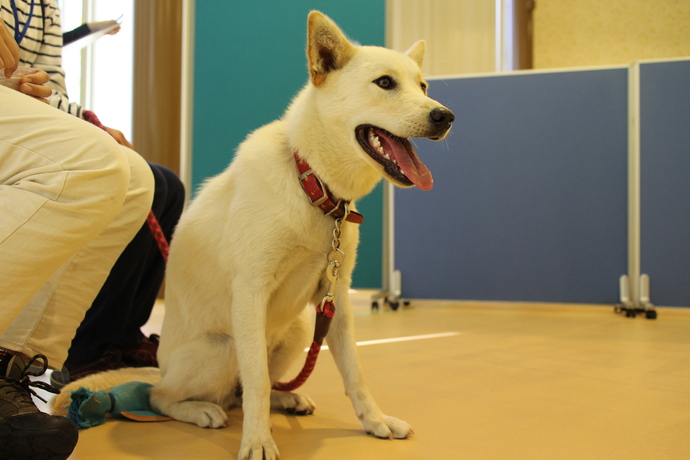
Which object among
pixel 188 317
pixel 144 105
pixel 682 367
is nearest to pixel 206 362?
pixel 188 317

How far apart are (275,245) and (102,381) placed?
0.57 meters

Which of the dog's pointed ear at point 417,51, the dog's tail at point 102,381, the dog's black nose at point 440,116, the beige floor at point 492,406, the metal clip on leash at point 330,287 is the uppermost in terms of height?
the dog's pointed ear at point 417,51

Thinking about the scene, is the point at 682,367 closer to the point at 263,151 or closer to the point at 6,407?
the point at 263,151

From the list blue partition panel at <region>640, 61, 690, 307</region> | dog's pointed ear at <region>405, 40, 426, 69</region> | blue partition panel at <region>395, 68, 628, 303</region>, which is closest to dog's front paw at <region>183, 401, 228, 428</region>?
dog's pointed ear at <region>405, 40, 426, 69</region>

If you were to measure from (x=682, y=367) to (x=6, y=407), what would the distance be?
6.04ft

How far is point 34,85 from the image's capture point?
1.10 m

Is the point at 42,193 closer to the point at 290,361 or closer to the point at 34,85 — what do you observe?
the point at 34,85

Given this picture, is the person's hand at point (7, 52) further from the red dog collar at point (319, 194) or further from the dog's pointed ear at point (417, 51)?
the dog's pointed ear at point (417, 51)

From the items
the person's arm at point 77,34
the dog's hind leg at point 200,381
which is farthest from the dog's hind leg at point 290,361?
the person's arm at point 77,34

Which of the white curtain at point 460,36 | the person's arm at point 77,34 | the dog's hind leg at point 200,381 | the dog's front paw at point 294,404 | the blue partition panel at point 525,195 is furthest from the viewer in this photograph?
the white curtain at point 460,36

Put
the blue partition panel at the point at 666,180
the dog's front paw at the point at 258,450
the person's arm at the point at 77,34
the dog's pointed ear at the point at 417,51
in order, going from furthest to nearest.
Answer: the blue partition panel at the point at 666,180, the person's arm at the point at 77,34, the dog's pointed ear at the point at 417,51, the dog's front paw at the point at 258,450

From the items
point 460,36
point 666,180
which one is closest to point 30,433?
point 666,180

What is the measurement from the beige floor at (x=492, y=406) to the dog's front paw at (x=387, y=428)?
0.02m

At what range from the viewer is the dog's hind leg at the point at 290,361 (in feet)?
4.18
